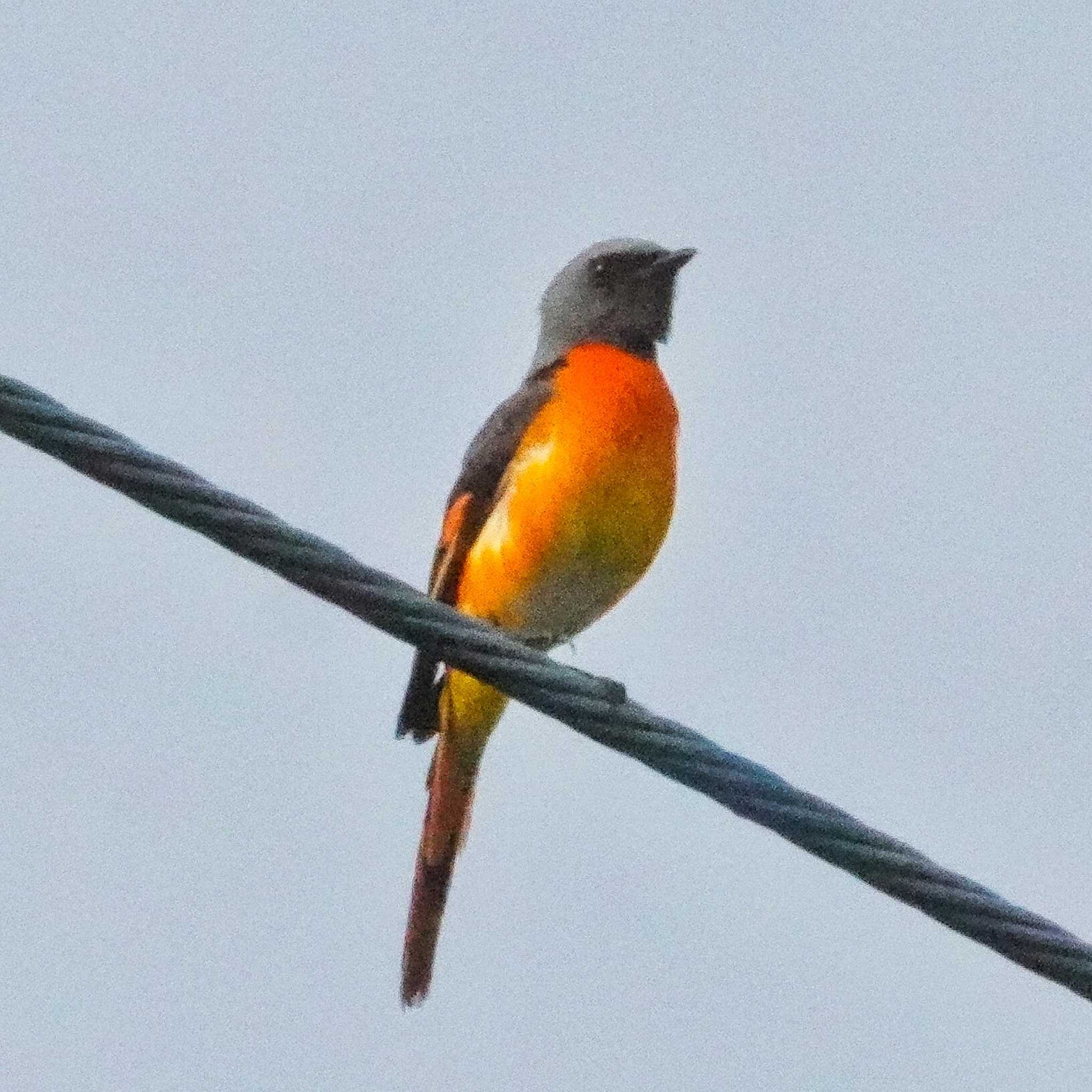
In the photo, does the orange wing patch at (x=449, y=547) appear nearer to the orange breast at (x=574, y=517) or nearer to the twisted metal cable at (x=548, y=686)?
the orange breast at (x=574, y=517)

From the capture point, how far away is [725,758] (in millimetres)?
4211

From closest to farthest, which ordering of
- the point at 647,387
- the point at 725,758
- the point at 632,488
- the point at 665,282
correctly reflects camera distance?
the point at 725,758 < the point at 632,488 < the point at 647,387 < the point at 665,282

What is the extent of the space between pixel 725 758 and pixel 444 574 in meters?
3.53

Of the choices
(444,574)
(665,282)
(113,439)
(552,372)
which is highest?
(665,282)

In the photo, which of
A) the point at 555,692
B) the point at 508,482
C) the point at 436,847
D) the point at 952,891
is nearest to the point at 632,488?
the point at 508,482

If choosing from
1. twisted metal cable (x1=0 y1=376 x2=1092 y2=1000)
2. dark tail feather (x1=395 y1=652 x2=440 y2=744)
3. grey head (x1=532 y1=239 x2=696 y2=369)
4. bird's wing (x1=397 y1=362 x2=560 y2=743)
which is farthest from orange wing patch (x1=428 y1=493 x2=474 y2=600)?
twisted metal cable (x1=0 y1=376 x2=1092 y2=1000)

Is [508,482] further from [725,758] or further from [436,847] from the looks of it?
[725,758]

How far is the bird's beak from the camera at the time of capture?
8961 mm

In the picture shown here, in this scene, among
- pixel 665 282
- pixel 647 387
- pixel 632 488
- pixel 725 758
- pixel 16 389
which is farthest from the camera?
pixel 665 282

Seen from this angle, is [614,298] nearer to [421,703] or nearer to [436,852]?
[421,703]

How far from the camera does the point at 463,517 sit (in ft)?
25.0

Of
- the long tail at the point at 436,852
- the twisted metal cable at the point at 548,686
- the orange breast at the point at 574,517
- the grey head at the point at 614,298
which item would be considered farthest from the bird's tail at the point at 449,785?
the twisted metal cable at the point at 548,686

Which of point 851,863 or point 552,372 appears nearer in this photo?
point 851,863

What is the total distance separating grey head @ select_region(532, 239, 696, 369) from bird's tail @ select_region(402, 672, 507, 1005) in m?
1.59
